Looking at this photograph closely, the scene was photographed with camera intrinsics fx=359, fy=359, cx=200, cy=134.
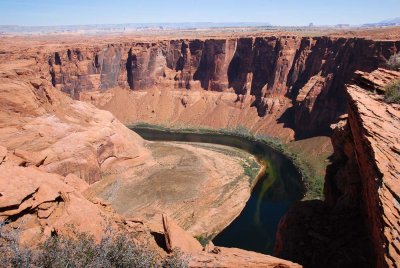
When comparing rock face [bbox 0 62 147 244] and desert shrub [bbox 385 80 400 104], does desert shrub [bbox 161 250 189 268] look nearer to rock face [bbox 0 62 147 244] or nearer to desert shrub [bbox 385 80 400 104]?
rock face [bbox 0 62 147 244]

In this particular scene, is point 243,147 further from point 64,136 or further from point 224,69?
point 64,136

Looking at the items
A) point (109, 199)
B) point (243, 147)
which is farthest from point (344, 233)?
point (243, 147)

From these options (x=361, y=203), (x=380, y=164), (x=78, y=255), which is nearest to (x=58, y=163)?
(x=78, y=255)

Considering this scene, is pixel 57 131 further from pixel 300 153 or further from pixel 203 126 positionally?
pixel 203 126

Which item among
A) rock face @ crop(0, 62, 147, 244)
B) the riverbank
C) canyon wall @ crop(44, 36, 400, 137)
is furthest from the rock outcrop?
canyon wall @ crop(44, 36, 400, 137)

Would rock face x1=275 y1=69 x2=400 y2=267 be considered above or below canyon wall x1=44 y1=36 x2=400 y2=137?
above

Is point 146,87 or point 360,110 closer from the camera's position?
point 360,110

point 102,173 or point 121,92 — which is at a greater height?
point 102,173
